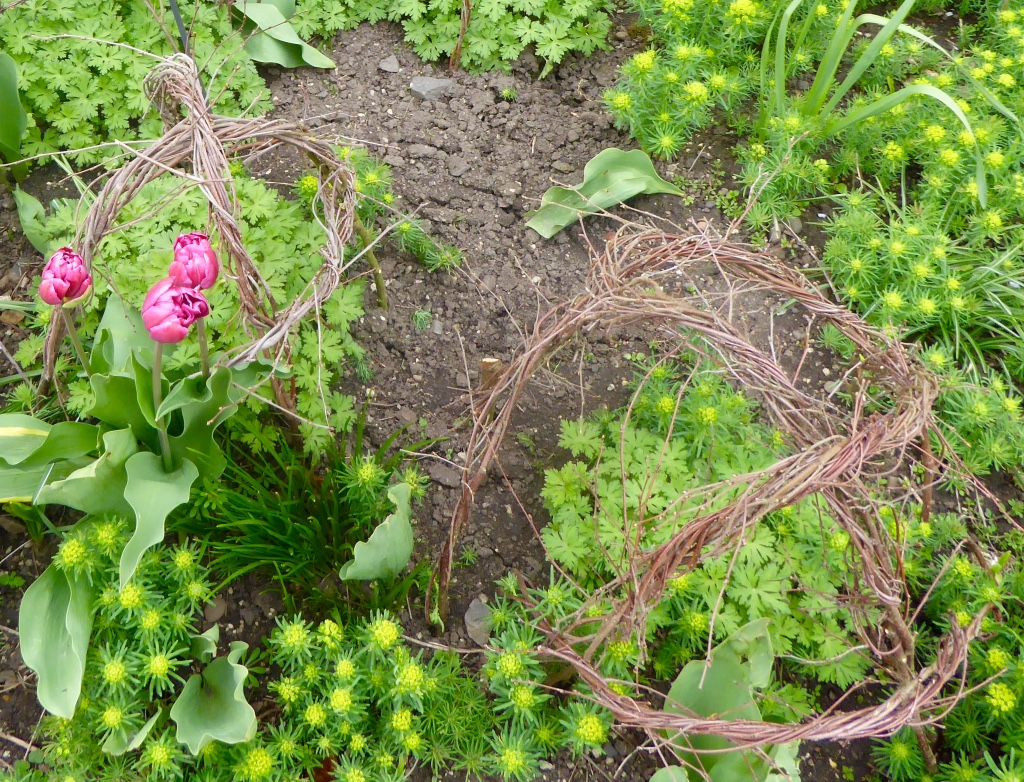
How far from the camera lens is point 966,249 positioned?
2520mm

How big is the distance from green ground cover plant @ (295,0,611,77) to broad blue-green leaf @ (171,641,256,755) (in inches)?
92.2

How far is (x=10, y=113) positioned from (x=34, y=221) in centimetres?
42

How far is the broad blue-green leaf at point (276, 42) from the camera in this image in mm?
2750

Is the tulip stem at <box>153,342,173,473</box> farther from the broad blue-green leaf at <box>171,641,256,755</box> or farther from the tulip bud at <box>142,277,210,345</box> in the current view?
the broad blue-green leaf at <box>171,641,256,755</box>

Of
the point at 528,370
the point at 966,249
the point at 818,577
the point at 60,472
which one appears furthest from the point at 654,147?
the point at 60,472

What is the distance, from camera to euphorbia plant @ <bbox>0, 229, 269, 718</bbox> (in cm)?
150

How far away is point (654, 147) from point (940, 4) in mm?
1602

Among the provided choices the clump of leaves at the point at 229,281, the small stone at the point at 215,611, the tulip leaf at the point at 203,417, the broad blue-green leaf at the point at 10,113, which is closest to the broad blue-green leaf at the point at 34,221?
the clump of leaves at the point at 229,281

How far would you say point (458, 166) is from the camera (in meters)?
2.78

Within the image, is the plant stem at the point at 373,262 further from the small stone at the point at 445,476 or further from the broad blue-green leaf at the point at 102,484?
the broad blue-green leaf at the point at 102,484

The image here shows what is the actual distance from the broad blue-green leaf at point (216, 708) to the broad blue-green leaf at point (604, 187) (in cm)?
171

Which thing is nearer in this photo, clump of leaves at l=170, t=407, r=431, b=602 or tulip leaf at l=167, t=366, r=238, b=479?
tulip leaf at l=167, t=366, r=238, b=479

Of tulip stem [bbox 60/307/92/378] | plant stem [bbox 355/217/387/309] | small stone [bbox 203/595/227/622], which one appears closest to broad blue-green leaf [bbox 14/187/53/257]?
tulip stem [bbox 60/307/92/378]

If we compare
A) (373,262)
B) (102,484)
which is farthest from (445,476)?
(102,484)
